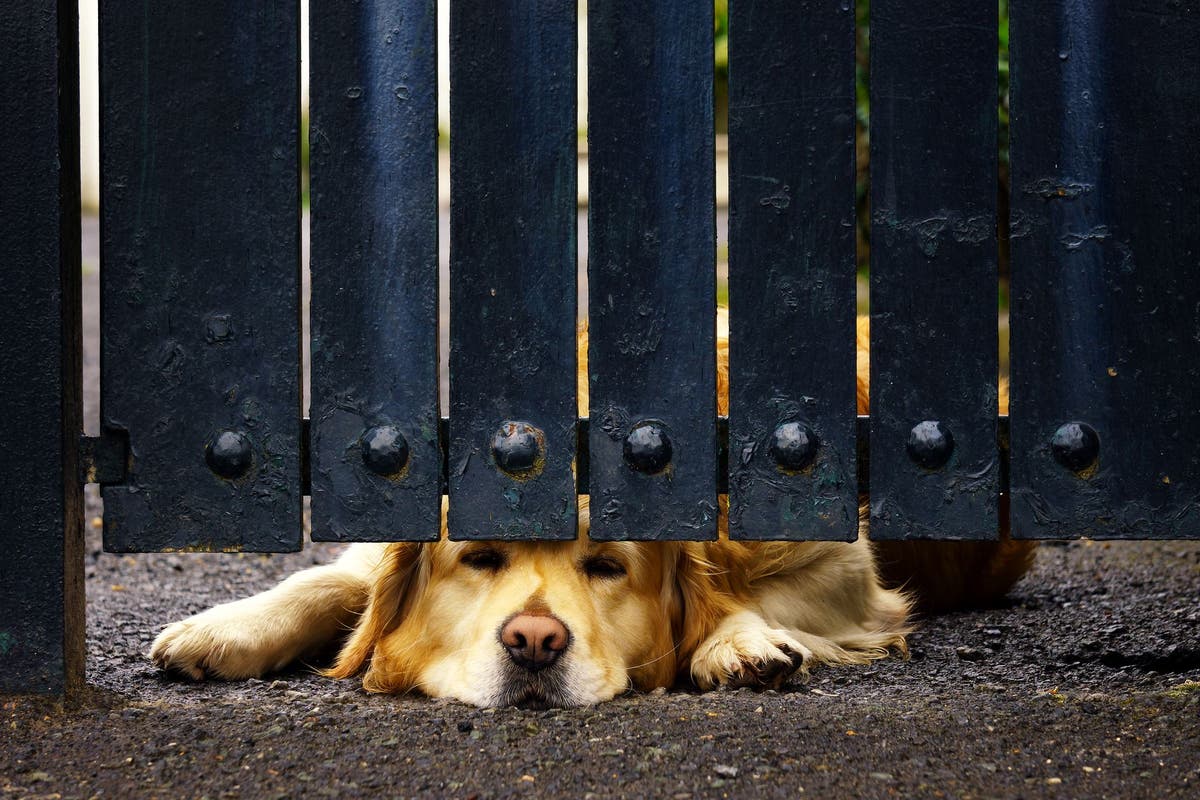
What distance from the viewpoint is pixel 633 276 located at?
93.0 inches

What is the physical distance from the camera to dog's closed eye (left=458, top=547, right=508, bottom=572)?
278 cm

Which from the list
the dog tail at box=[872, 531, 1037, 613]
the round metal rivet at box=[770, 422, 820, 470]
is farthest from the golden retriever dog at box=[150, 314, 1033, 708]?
the round metal rivet at box=[770, 422, 820, 470]

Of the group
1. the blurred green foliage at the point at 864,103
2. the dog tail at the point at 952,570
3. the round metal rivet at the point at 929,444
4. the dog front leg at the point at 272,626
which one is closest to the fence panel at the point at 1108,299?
the round metal rivet at the point at 929,444

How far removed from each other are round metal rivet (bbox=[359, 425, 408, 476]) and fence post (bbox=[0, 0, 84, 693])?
1.74 ft

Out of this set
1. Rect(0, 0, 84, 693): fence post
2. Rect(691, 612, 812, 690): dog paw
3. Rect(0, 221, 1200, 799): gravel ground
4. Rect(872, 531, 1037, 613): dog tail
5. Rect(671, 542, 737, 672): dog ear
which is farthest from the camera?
Rect(872, 531, 1037, 613): dog tail

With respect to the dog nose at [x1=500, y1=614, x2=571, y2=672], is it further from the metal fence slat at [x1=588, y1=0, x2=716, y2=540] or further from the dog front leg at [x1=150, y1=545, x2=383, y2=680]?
the dog front leg at [x1=150, y1=545, x2=383, y2=680]


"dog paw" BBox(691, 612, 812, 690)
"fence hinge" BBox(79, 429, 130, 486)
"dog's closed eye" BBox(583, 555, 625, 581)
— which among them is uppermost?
"fence hinge" BBox(79, 429, 130, 486)

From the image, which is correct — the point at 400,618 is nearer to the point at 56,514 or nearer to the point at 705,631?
the point at 705,631

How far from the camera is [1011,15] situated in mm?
2312

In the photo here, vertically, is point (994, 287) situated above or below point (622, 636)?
above

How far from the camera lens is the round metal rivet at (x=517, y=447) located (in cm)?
235

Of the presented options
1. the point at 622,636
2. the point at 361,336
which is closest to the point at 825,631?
the point at 622,636

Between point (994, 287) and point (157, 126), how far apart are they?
60.5 inches

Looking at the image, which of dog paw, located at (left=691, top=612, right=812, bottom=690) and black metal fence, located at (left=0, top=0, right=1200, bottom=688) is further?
dog paw, located at (left=691, top=612, right=812, bottom=690)
